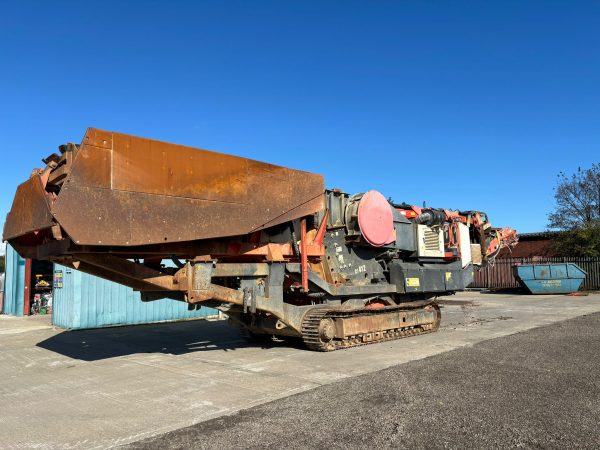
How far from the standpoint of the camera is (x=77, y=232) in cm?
531

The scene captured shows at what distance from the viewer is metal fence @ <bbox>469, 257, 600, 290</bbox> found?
27.0 metres

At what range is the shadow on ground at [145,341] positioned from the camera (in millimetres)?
9359

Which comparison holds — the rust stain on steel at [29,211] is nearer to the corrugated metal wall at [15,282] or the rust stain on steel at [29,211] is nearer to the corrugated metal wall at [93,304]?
the corrugated metal wall at [93,304]

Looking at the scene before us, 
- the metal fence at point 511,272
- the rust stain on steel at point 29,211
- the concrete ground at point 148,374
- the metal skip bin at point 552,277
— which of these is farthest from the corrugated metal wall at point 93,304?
the metal fence at point 511,272

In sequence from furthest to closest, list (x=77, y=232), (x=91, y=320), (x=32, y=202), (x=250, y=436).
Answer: (x=91, y=320), (x=32, y=202), (x=77, y=232), (x=250, y=436)

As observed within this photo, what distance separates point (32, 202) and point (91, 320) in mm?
7839

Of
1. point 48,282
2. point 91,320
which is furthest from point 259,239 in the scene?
point 48,282

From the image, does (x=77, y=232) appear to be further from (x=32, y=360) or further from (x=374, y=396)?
(x=32, y=360)

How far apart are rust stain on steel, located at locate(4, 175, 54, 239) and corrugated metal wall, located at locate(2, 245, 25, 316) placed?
12006mm

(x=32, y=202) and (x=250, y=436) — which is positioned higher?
(x=32, y=202)

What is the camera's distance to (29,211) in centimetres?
635

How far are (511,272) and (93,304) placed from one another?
25416 mm

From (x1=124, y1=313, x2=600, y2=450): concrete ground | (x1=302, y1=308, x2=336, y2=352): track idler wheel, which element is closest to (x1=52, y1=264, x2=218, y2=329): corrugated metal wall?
(x1=302, y1=308, x2=336, y2=352): track idler wheel

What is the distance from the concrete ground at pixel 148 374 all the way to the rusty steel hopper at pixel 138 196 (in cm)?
190
